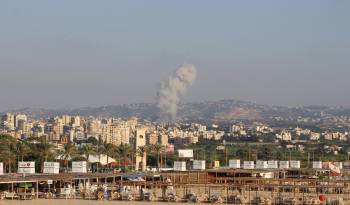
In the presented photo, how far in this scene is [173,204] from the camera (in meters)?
52.5

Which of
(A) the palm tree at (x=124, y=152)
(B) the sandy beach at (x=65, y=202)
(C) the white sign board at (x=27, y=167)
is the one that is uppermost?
(C) the white sign board at (x=27, y=167)

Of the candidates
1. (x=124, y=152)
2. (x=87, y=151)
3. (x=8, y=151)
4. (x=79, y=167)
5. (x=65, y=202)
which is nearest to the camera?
(x=65, y=202)

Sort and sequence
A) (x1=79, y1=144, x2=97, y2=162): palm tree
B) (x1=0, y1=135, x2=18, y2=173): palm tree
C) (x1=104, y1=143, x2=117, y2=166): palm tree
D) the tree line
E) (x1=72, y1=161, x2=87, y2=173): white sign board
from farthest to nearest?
1. (x1=104, y1=143, x2=117, y2=166): palm tree
2. (x1=79, y1=144, x2=97, y2=162): palm tree
3. the tree line
4. (x1=0, y1=135, x2=18, y2=173): palm tree
5. (x1=72, y1=161, x2=87, y2=173): white sign board

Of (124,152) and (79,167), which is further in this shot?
(124,152)

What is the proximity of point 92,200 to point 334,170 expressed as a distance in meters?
38.5

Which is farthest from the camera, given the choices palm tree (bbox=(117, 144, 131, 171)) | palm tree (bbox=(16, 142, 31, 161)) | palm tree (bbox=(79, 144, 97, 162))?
palm tree (bbox=(117, 144, 131, 171))

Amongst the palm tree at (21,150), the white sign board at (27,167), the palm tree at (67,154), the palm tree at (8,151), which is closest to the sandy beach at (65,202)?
the white sign board at (27,167)

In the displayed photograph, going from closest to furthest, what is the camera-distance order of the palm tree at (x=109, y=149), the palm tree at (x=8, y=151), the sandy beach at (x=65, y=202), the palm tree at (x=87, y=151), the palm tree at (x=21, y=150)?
the sandy beach at (x=65, y=202)
the palm tree at (x=8, y=151)
the palm tree at (x=21, y=150)
the palm tree at (x=87, y=151)
the palm tree at (x=109, y=149)

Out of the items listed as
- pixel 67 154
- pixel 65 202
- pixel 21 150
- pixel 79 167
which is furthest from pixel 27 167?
pixel 67 154

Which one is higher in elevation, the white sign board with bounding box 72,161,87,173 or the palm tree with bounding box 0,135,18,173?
the palm tree with bounding box 0,135,18,173

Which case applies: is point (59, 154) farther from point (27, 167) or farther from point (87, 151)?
point (27, 167)

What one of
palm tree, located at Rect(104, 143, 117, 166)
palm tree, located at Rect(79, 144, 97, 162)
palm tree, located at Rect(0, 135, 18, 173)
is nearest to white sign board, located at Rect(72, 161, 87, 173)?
palm tree, located at Rect(0, 135, 18, 173)

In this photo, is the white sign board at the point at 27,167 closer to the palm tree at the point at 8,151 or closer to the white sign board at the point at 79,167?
the white sign board at the point at 79,167

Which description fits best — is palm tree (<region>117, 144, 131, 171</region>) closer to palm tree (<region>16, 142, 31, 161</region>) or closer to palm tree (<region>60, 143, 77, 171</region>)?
palm tree (<region>60, 143, 77, 171</region>)
